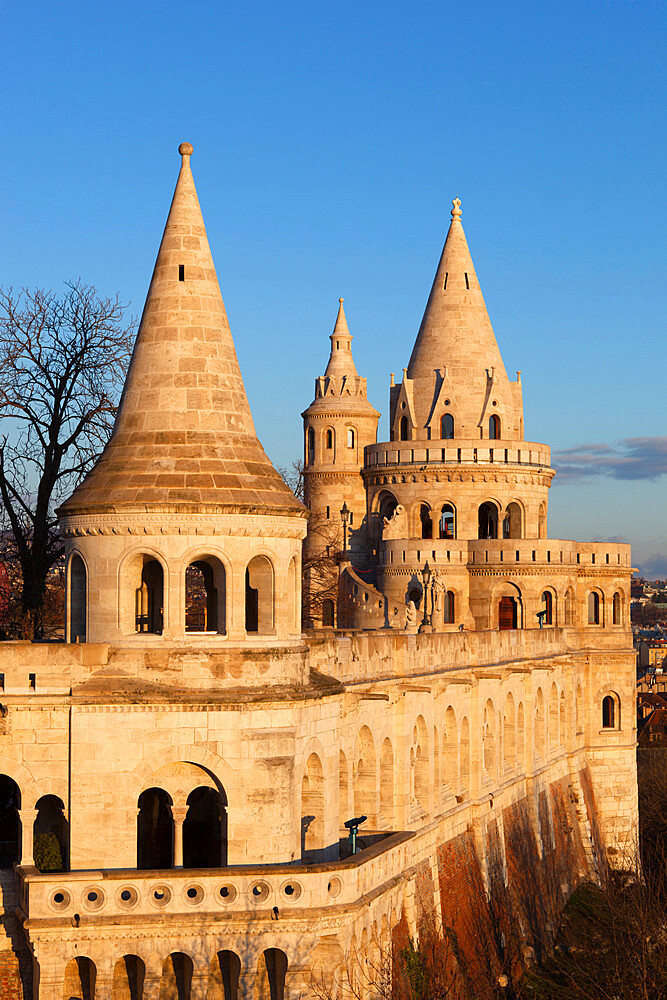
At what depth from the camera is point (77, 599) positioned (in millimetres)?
24141

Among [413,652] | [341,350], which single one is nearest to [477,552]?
[341,350]

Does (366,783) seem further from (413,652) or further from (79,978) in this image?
(79,978)

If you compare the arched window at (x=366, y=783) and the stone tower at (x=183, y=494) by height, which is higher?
the stone tower at (x=183, y=494)

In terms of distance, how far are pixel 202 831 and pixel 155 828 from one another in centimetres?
81

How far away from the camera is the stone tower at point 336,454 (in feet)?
187

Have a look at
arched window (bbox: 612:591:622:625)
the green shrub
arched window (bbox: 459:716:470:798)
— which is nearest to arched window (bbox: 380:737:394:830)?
arched window (bbox: 459:716:470:798)

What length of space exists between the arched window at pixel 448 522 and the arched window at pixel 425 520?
513 millimetres

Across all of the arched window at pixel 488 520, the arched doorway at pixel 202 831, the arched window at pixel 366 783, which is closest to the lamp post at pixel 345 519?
the arched window at pixel 488 520

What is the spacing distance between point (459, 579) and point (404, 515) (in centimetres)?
340

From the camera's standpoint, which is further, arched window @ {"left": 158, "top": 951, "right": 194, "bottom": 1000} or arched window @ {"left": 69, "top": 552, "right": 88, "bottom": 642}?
arched window @ {"left": 69, "top": 552, "right": 88, "bottom": 642}

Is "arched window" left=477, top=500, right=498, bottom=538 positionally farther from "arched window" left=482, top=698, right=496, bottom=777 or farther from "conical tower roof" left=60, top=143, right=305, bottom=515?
"conical tower roof" left=60, top=143, right=305, bottom=515

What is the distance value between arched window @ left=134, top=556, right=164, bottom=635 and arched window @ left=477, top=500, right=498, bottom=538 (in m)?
28.2

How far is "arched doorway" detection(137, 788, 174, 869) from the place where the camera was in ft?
83.4

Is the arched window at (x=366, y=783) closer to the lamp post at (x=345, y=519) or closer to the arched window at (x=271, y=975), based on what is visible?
the arched window at (x=271, y=975)
